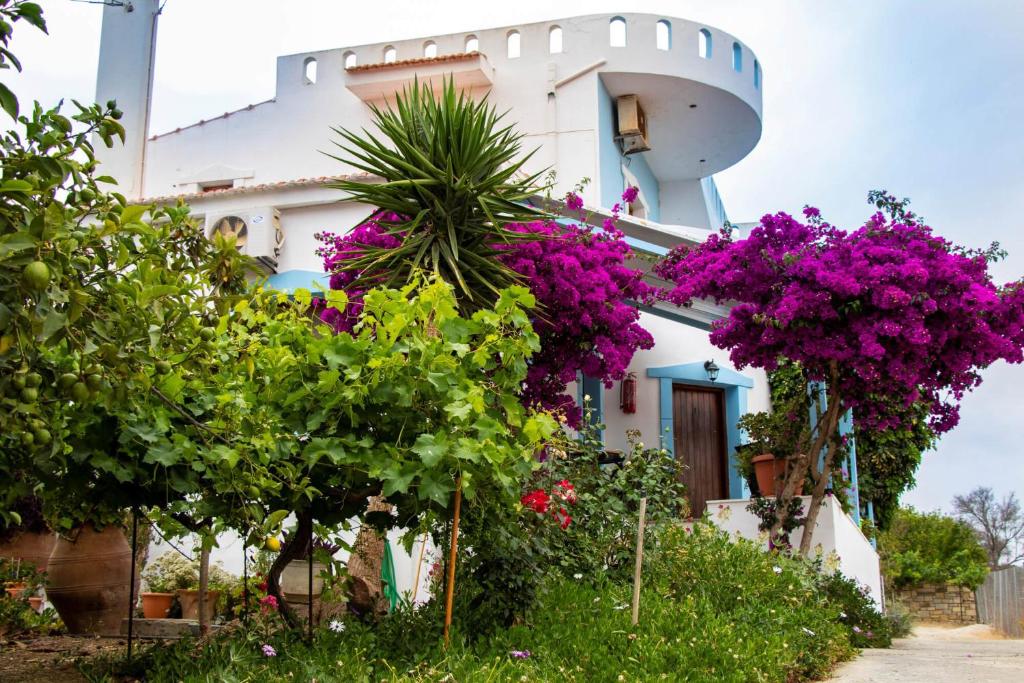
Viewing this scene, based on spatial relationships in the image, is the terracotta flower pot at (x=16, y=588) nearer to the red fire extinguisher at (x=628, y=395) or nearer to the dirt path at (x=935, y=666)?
the dirt path at (x=935, y=666)

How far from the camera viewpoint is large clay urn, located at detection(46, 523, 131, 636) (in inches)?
264

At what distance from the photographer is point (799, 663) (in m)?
5.59

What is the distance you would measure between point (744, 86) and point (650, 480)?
9453 millimetres

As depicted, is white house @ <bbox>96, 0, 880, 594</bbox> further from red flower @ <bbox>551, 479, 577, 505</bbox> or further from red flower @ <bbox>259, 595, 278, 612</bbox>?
red flower @ <bbox>551, 479, 577, 505</bbox>

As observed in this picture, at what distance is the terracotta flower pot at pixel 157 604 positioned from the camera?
28.4 feet

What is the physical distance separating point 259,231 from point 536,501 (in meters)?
6.82

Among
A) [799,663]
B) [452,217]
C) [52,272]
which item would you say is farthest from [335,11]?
[52,272]

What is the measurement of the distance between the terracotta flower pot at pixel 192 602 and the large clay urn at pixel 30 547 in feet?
4.79

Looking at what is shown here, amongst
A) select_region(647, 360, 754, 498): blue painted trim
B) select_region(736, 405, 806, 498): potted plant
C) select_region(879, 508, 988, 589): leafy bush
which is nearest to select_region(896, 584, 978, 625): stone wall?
select_region(879, 508, 988, 589): leafy bush

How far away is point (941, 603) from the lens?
1986 centimetres

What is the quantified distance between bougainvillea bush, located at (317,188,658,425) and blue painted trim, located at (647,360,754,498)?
2.94m

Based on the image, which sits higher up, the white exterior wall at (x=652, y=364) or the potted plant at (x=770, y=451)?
the white exterior wall at (x=652, y=364)

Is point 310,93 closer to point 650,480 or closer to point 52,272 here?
point 650,480

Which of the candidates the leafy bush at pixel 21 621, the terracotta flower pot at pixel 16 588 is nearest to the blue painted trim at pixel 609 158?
the terracotta flower pot at pixel 16 588
